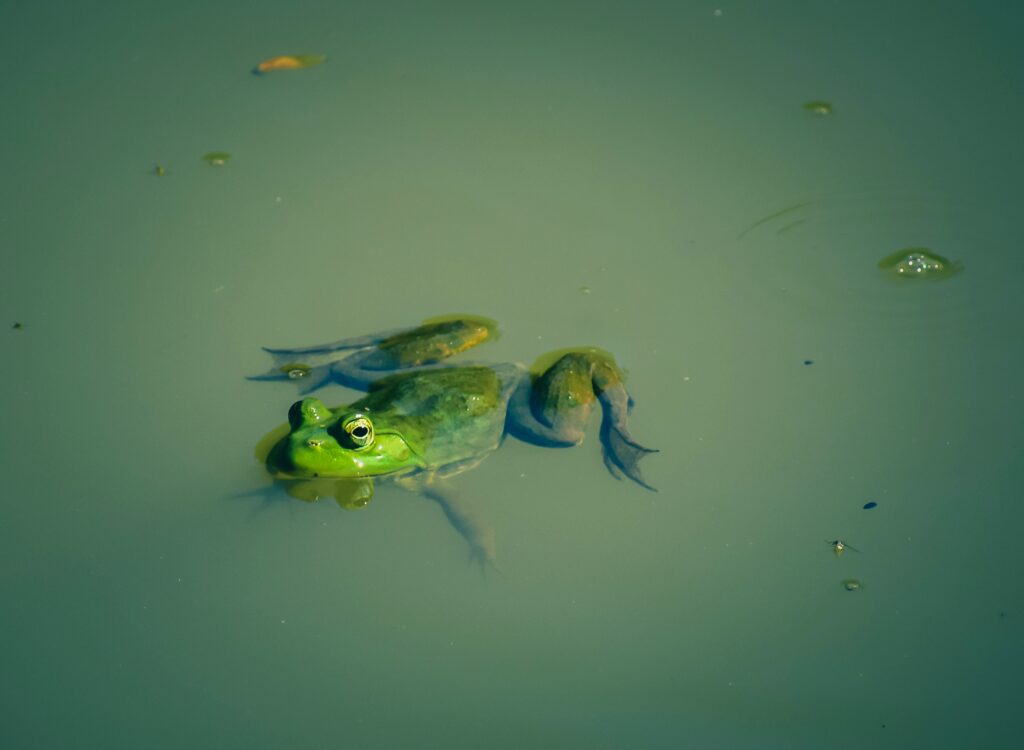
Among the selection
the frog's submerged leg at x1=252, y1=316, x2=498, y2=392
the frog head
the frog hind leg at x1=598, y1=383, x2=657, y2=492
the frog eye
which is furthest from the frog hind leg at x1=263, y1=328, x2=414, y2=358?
the frog hind leg at x1=598, y1=383, x2=657, y2=492

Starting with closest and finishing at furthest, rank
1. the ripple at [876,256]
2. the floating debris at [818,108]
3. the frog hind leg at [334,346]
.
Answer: the frog hind leg at [334,346], the ripple at [876,256], the floating debris at [818,108]

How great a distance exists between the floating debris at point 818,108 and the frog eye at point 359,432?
282 cm

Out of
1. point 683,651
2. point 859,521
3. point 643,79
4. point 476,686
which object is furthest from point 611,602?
point 643,79

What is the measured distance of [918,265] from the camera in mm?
3895

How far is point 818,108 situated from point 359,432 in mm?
2917

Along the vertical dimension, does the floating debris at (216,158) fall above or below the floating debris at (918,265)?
above

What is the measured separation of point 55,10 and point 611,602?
449cm

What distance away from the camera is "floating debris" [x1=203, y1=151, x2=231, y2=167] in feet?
14.1

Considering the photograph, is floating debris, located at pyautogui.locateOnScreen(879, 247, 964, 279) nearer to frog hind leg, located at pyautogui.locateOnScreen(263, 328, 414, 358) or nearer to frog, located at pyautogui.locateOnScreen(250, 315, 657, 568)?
frog, located at pyautogui.locateOnScreen(250, 315, 657, 568)

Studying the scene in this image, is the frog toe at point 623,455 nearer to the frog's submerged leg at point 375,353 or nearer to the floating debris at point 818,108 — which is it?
the frog's submerged leg at point 375,353

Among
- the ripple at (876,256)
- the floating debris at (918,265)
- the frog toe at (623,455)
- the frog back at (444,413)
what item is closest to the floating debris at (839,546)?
the frog toe at (623,455)

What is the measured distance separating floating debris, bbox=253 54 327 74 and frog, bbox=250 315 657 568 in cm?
199

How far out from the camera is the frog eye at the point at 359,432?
2994 millimetres

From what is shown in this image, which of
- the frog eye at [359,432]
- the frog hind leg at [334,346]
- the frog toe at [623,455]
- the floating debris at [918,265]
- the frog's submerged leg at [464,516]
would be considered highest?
the floating debris at [918,265]
